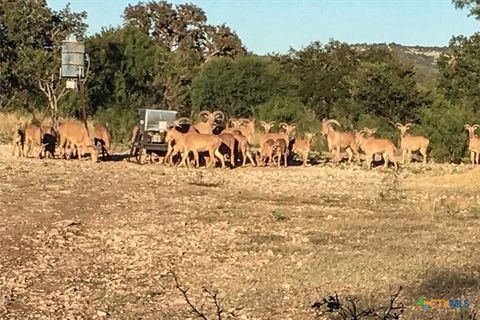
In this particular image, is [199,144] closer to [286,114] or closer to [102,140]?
[102,140]

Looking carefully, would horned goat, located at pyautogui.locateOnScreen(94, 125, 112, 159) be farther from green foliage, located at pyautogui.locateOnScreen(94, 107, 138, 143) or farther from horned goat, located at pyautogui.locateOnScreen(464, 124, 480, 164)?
horned goat, located at pyautogui.locateOnScreen(464, 124, 480, 164)

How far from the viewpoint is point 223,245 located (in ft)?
38.3

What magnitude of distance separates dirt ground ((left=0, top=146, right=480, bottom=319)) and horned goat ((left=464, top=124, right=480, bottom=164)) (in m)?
8.54

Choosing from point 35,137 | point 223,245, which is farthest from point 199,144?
point 223,245

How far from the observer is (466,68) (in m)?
39.6

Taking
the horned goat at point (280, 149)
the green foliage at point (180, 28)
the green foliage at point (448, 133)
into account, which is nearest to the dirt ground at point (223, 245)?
the horned goat at point (280, 149)

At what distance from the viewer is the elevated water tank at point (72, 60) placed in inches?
1016

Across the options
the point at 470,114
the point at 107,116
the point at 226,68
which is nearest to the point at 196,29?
the point at 226,68

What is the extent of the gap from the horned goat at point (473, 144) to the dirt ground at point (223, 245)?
8541 mm

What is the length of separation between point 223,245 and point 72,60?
15601 millimetres

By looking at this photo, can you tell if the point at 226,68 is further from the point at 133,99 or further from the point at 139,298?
the point at 139,298

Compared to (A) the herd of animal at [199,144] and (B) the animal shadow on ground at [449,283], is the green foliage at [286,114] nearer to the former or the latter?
(A) the herd of animal at [199,144]

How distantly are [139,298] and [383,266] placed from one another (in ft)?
10.1

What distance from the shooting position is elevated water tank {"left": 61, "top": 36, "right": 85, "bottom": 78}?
2580cm
